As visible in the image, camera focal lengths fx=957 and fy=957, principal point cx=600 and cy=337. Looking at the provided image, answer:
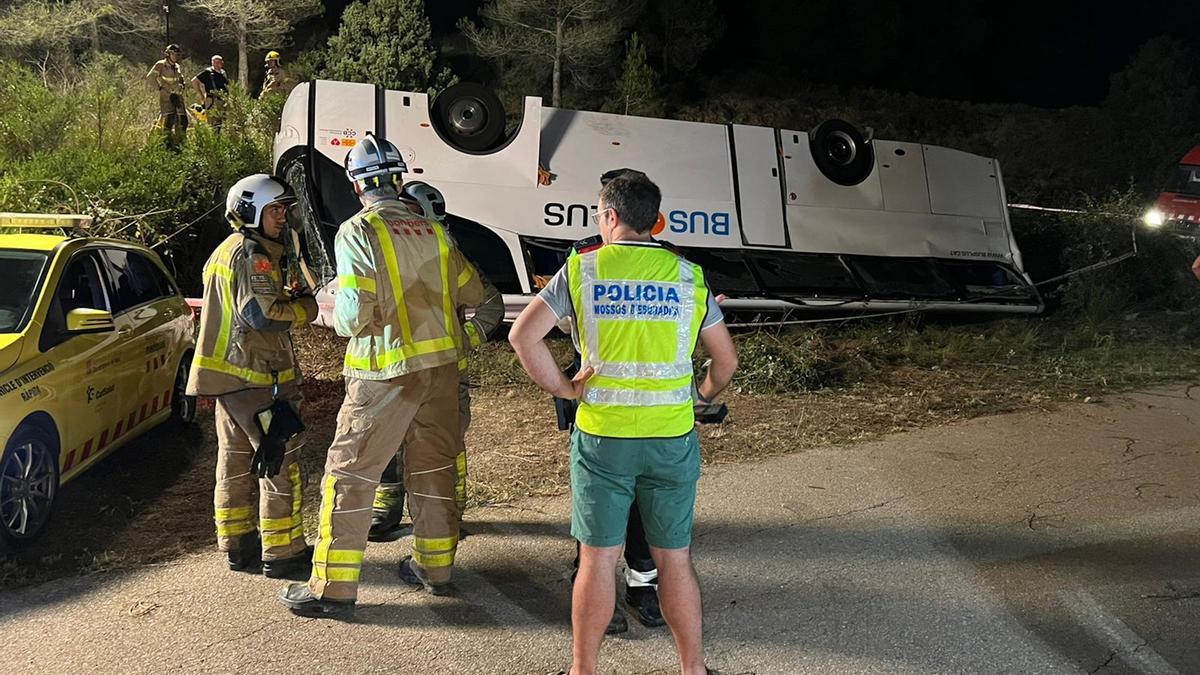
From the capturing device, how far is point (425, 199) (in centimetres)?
471

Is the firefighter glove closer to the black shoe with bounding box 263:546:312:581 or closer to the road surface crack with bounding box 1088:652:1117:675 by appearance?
the black shoe with bounding box 263:546:312:581

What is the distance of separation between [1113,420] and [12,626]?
661cm

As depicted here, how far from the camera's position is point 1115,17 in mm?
28969

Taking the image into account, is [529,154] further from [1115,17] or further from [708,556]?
[1115,17]

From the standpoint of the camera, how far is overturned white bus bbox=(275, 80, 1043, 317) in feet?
26.9

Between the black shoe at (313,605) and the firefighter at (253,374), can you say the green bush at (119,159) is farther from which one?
the black shoe at (313,605)

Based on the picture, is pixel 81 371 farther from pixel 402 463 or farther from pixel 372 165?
pixel 372 165

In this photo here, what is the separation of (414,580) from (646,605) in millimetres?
1016

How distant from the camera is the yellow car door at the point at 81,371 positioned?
4711 mm

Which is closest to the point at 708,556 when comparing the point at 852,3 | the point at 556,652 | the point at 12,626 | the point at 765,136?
the point at 556,652

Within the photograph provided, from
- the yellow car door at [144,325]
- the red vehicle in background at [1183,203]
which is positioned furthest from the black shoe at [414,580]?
the red vehicle in background at [1183,203]

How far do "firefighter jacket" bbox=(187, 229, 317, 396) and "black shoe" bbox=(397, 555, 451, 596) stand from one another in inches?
38.4

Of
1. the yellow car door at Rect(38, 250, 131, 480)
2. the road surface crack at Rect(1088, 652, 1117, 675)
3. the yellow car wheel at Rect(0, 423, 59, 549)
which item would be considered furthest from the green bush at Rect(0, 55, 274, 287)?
the road surface crack at Rect(1088, 652, 1117, 675)

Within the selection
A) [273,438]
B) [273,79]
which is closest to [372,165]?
[273,438]
